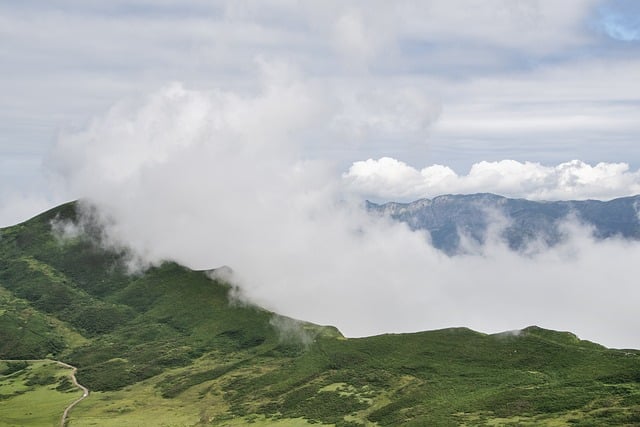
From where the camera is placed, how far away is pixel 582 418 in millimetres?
199125

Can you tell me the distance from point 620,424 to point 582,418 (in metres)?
13.3

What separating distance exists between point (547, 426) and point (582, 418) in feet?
41.4

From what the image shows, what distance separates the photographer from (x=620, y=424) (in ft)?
617

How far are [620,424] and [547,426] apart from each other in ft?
72.2

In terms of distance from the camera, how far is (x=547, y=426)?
19750cm
